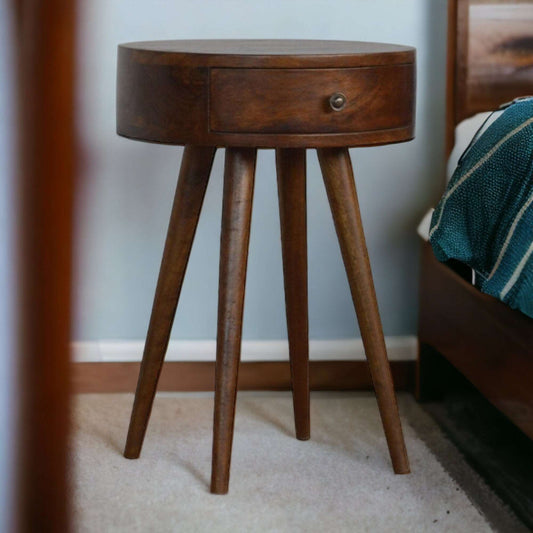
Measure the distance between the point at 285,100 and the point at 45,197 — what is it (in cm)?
74

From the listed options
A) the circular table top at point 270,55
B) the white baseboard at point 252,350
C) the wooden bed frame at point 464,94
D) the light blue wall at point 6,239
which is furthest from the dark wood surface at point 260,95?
the light blue wall at point 6,239

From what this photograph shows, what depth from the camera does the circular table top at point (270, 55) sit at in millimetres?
1016

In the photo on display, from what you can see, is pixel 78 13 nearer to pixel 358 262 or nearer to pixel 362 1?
pixel 358 262

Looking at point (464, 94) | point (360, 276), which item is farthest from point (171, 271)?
point (464, 94)

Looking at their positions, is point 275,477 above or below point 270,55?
below

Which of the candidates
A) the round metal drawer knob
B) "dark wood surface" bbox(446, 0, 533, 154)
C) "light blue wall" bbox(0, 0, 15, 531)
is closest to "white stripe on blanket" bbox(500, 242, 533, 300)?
the round metal drawer knob


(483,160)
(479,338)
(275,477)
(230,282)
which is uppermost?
(483,160)

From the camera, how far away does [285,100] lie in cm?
102

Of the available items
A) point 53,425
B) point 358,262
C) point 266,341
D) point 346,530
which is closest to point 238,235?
point 358,262

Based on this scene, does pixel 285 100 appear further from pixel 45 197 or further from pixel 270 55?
pixel 45 197

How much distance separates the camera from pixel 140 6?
4.88ft

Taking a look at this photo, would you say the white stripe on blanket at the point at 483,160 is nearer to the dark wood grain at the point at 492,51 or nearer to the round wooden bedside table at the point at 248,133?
the round wooden bedside table at the point at 248,133

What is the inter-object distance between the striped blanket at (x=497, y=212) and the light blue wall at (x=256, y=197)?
376 mm

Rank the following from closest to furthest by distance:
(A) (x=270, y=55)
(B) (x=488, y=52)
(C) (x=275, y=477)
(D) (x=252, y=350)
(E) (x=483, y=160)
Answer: (A) (x=270, y=55), (E) (x=483, y=160), (C) (x=275, y=477), (B) (x=488, y=52), (D) (x=252, y=350)
